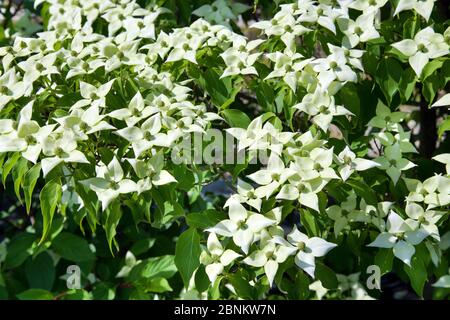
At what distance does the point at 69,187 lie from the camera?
5.50 ft

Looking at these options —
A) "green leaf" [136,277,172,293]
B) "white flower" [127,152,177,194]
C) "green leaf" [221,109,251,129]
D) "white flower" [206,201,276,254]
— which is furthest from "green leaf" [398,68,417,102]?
"green leaf" [136,277,172,293]

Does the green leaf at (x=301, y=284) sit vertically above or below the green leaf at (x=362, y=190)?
below

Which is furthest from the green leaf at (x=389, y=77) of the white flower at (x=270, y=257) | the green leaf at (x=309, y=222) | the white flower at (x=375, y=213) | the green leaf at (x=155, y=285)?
the green leaf at (x=155, y=285)

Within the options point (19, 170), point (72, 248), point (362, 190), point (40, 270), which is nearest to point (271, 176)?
point (362, 190)

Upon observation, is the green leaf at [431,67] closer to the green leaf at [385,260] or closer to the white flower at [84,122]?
the green leaf at [385,260]

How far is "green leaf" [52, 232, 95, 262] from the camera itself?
6.98ft

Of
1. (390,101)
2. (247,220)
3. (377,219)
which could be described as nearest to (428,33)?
(390,101)

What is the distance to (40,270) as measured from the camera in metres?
2.19

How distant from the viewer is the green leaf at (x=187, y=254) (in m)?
1.42

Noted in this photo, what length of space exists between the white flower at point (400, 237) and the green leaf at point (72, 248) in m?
1.01

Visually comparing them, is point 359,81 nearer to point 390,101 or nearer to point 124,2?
point 390,101

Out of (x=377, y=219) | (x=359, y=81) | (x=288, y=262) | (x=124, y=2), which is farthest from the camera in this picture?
(x=124, y=2)

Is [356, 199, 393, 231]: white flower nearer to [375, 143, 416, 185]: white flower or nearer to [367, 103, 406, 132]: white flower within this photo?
[375, 143, 416, 185]: white flower
